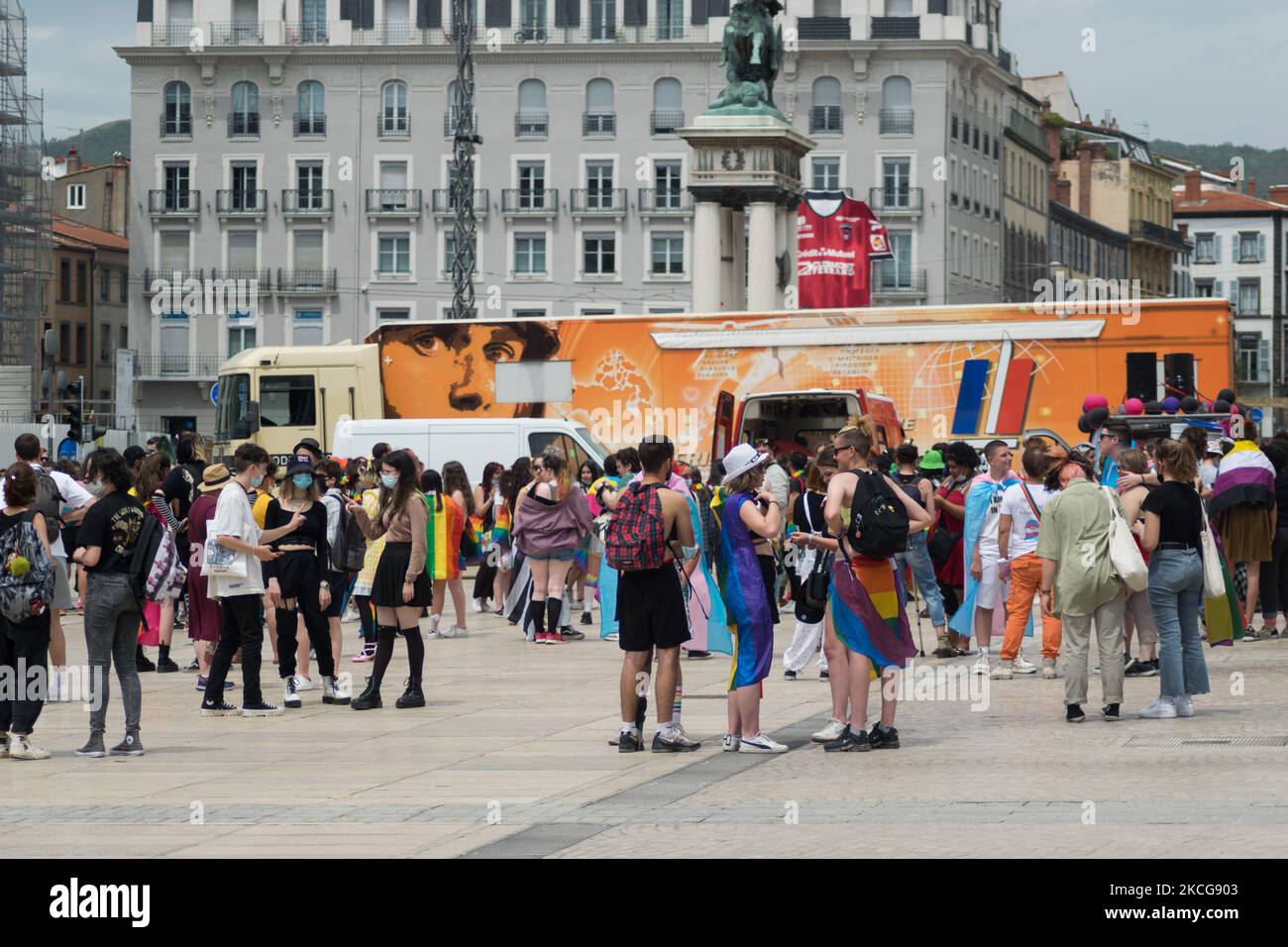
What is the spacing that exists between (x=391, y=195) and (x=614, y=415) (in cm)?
4433

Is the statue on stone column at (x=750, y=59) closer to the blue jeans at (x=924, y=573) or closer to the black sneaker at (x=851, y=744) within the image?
the blue jeans at (x=924, y=573)

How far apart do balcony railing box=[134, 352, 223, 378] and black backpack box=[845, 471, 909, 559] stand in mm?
71804

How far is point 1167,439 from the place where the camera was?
569 inches

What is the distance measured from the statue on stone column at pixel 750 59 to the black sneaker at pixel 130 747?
116 ft

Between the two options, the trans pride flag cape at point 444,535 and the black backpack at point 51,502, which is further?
the trans pride flag cape at point 444,535

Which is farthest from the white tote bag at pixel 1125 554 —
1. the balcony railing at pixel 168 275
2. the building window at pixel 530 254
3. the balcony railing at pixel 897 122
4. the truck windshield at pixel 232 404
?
the balcony railing at pixel 168 275

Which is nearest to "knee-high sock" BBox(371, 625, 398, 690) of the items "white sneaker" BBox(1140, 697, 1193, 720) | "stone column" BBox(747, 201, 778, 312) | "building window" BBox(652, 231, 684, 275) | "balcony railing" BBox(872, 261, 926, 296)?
"white sneaker" BBox(1140, 697, 1193, 720)

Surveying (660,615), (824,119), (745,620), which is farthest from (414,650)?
(824,119)

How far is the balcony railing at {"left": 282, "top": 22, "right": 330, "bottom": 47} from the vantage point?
82562mm

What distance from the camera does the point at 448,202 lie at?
81.1 metres

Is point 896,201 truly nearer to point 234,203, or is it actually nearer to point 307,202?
point 307,202

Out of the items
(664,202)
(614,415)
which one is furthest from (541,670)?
(664,202)

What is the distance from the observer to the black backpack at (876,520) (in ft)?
41.0

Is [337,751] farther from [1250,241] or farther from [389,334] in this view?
[1250,241]
